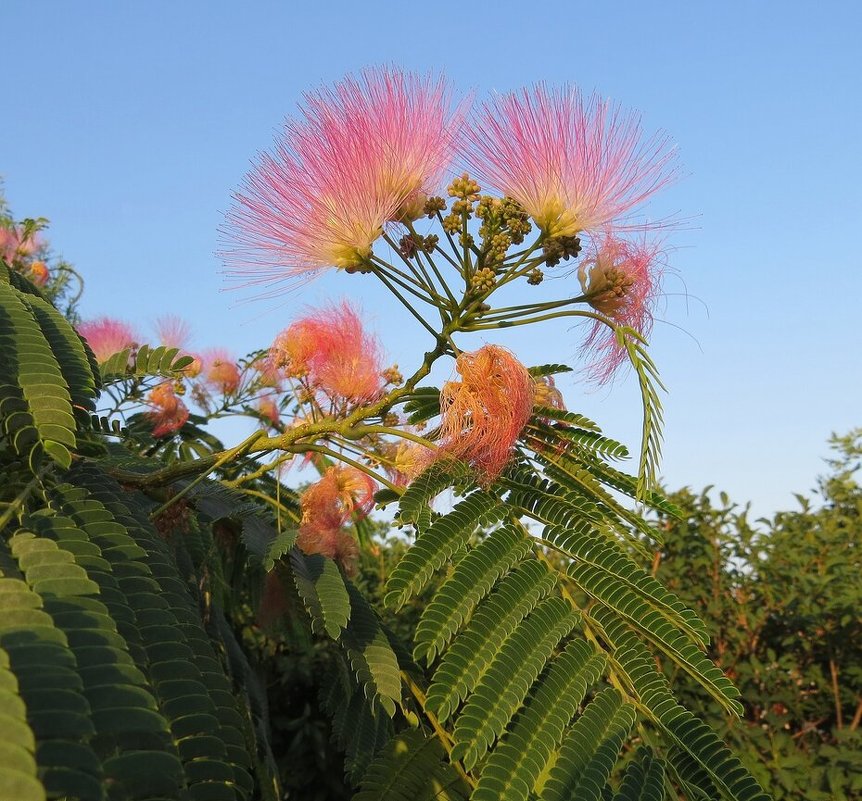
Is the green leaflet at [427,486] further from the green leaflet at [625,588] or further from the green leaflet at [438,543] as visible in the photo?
the green leaflet at [625,588]

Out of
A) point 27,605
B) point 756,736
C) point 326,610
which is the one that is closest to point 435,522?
point 326,610

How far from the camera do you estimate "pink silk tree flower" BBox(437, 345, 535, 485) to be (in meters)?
2.21

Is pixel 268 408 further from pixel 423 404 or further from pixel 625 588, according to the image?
pixel 625 588

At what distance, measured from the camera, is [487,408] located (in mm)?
2211

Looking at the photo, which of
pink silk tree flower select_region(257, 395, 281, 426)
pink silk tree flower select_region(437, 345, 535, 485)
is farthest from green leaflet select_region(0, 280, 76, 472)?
pink silk tree flower select_region(257, 395, 281, 426)

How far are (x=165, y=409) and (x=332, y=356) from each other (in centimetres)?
154

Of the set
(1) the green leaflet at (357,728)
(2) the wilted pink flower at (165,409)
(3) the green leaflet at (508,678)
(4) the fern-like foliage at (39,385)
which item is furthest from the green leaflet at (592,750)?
(2) the wilted pink flower at (165,409)

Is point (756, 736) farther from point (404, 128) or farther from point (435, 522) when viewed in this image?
point (404, 128)

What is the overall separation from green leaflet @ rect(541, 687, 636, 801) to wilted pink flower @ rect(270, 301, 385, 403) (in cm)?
103

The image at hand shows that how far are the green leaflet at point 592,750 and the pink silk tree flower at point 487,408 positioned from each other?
59cm

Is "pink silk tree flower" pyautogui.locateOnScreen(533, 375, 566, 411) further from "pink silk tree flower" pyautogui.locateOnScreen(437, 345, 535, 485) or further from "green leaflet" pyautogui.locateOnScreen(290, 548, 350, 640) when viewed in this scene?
"green leaflet" pyautogui.locateOnScreen(290, 548, 350, 640)

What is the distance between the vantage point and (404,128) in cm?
221

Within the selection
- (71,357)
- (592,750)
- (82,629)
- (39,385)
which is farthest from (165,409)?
(82,629)

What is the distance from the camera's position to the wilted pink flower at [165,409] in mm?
3965
